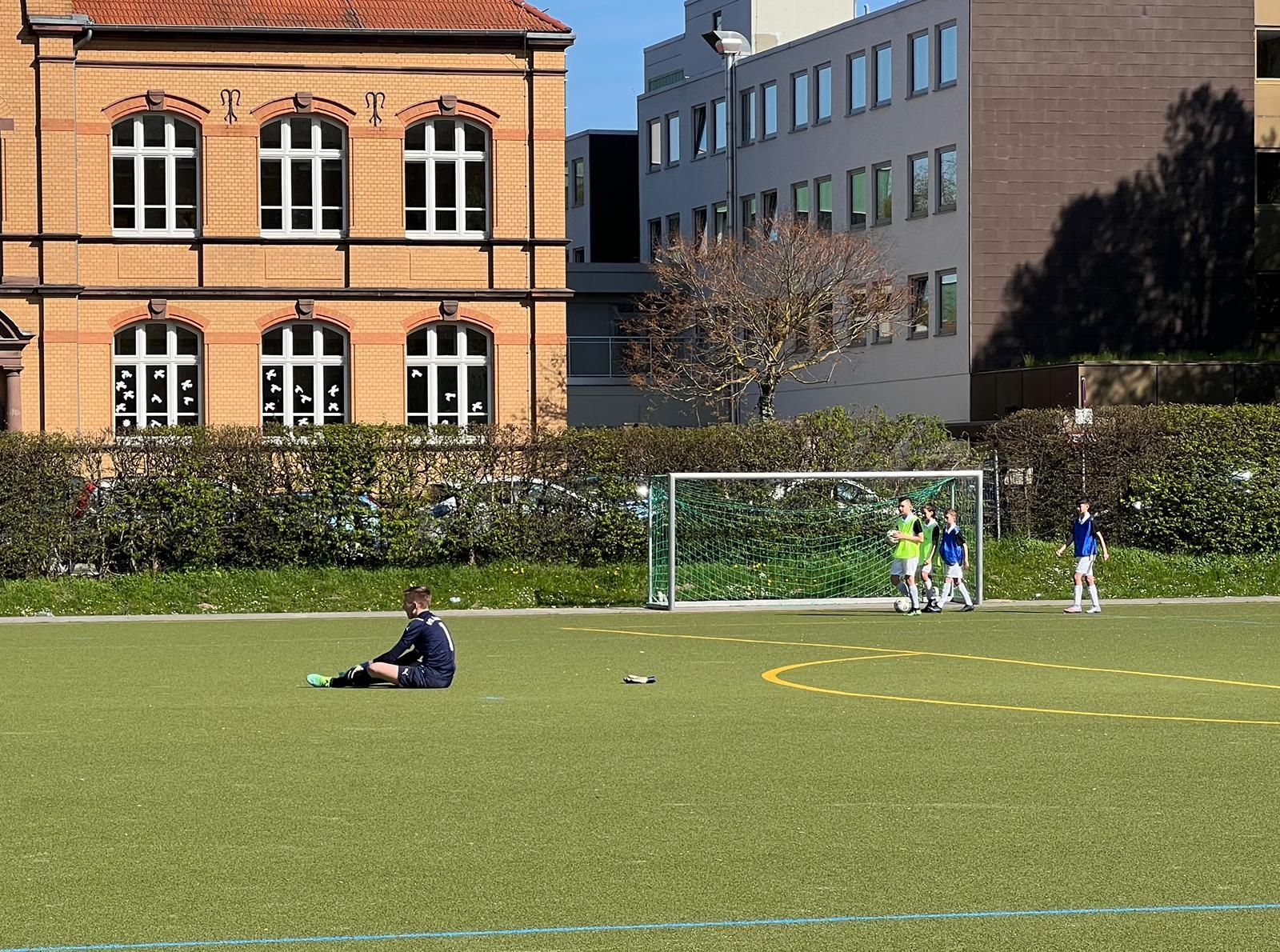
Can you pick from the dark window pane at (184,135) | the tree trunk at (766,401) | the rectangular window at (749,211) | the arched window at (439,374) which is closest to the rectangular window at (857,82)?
the rectangular window at (749,211)

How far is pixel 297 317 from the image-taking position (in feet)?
133

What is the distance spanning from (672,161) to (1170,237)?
2048 centimetres

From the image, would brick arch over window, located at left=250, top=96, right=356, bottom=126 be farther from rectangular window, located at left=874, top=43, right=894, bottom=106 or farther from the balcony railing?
the balcony railing

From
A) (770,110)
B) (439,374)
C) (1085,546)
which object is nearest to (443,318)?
(439,374)

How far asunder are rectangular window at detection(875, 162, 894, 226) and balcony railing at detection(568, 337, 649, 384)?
29.1 feet

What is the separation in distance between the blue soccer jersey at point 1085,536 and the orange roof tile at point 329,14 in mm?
18686

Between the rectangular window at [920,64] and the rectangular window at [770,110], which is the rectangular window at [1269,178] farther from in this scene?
the rectangular window at [770,110]

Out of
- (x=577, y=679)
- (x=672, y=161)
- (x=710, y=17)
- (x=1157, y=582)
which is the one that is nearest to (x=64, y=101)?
(x=1157, y=582)

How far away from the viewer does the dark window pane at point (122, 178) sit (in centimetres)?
3997

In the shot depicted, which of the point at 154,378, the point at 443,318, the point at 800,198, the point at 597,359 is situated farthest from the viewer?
the point at 597,359

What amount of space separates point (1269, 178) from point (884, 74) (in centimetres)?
1096

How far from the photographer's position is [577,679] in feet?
59.0

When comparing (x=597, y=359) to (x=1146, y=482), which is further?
(x=597, y=359)

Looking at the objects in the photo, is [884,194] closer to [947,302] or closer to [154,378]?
[947,302]
